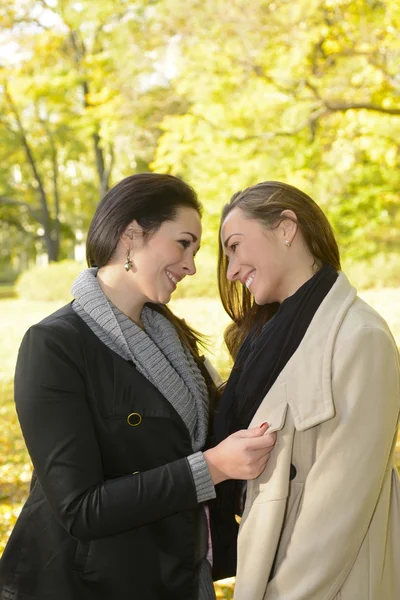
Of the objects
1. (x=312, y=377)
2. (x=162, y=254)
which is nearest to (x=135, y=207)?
(x=162, y=254)

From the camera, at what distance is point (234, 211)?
8.31ft

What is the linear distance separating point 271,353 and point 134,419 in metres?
0.50

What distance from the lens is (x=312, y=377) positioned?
7.16 ft

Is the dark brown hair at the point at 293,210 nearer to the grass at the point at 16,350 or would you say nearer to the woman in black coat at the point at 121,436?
the woman in black coat at the point at 121,436

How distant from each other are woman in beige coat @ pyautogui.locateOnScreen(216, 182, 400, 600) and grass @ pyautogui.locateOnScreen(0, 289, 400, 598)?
35 cm

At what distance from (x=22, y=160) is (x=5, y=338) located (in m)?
16.8

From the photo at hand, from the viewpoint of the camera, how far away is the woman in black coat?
6.84ft

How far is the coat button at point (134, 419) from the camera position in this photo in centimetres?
225

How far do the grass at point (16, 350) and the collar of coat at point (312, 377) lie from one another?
0.40 m

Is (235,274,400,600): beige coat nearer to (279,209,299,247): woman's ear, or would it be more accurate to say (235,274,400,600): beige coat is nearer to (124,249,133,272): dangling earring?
(279,209,299,247): woman's ear

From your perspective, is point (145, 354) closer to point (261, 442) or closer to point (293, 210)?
point (261, 442)

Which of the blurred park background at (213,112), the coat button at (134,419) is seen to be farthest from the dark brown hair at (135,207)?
the blurred park background at (213,112)

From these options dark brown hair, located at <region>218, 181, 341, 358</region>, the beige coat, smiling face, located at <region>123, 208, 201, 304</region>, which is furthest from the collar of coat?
smiling face, located at <region>123, 208, 201, 304</region>

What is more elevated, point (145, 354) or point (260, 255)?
point (260, 255)
